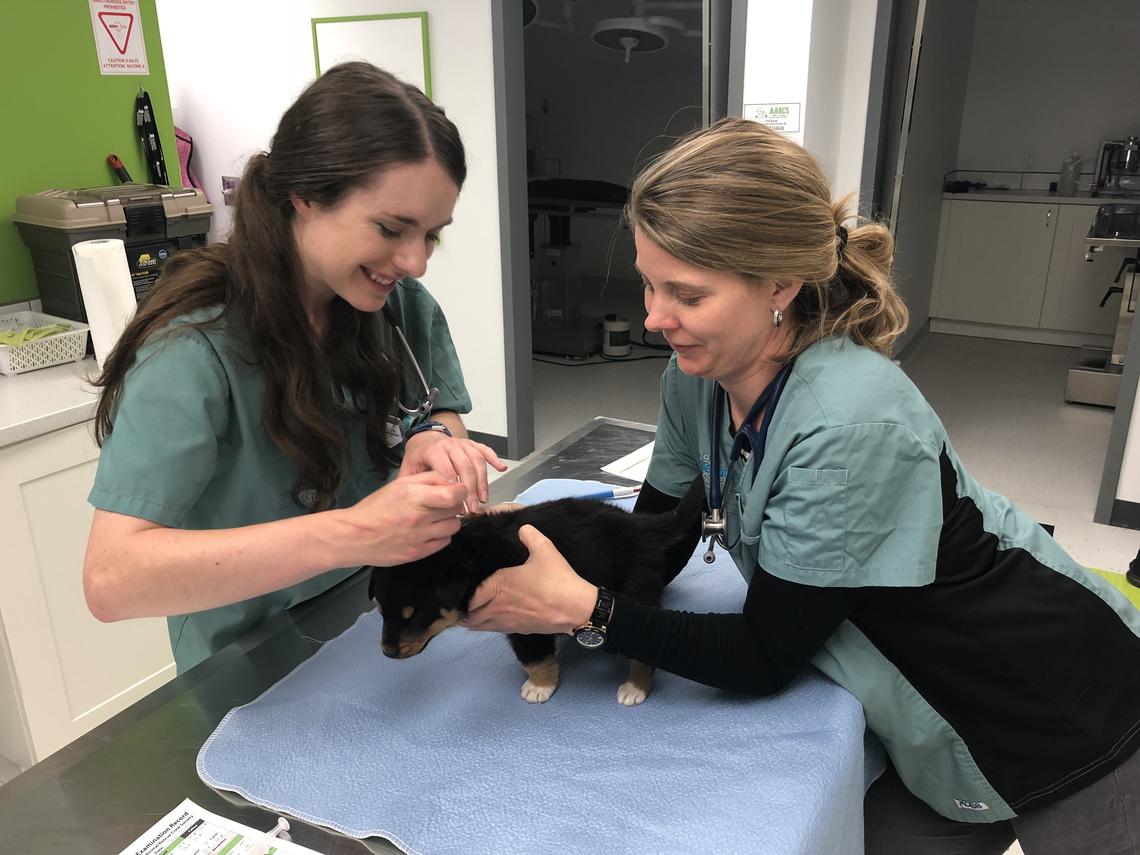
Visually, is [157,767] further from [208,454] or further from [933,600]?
[933,600]

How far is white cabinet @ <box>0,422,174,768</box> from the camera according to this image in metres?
1.91

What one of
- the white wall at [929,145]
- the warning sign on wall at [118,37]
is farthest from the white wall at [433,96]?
the white wall at [929,145]

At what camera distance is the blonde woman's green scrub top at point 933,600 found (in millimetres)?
931

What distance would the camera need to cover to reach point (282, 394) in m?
1.08

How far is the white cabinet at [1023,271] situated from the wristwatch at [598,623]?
5.32 meters

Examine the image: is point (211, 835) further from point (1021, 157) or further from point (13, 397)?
point (1021, 157)

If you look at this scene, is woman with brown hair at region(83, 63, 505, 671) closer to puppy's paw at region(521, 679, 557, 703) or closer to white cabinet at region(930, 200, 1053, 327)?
puppy's paw at region(521, 679, 557, 703)

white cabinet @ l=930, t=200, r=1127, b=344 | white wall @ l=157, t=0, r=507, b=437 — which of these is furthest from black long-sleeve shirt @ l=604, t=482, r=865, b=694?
white cabinet @ l=930, t=200, r=1127, b=344

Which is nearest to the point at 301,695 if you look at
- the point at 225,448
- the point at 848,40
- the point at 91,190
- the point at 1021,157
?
the point at 225,448

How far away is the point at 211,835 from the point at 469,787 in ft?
0.87

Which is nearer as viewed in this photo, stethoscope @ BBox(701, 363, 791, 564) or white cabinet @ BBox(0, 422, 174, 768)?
stethoscope @ BBox(701, 363, 791, 564)

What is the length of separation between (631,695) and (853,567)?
325 mm

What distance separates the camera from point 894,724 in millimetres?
1023

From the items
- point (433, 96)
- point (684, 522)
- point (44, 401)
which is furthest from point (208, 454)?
point (433, 96)
